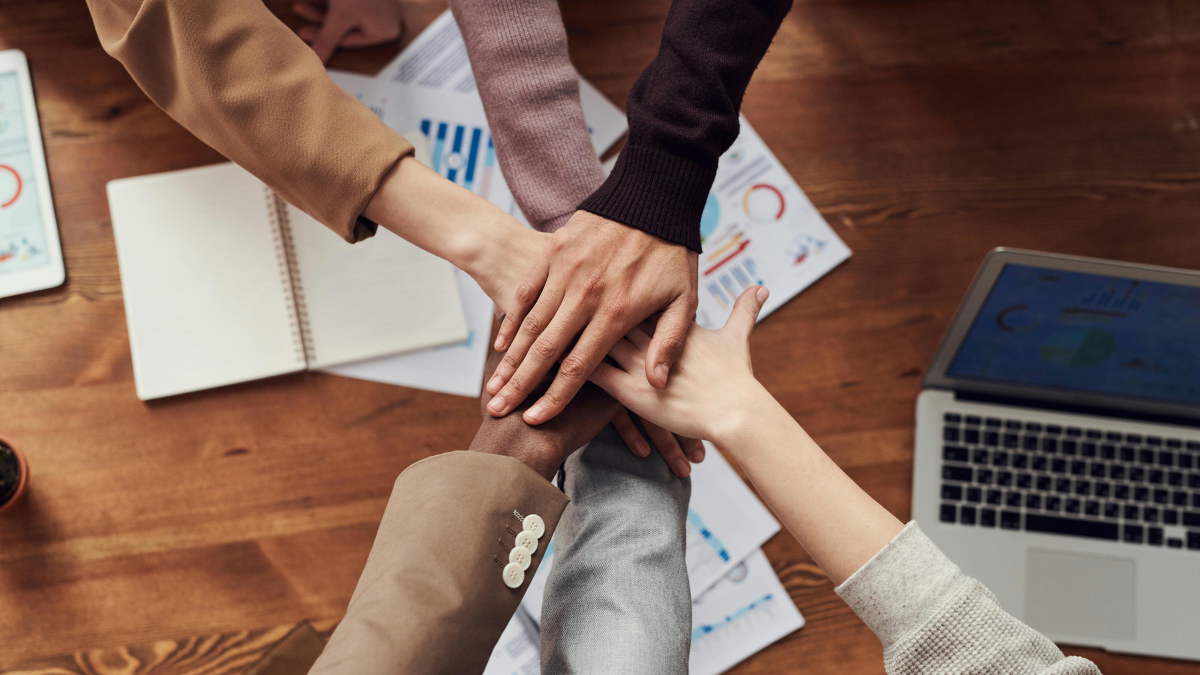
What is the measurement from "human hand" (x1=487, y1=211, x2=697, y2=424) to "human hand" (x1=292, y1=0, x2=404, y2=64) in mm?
445

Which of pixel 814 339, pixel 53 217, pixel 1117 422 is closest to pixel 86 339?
pixel 53 217

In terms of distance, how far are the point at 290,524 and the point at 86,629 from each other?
27cm

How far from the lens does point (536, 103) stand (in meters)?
0.88

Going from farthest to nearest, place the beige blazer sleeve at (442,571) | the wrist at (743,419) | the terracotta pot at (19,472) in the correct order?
the terracotta pot at (19,472) → the wrist at (743,419) → the beige blazer sleeve at (442,571)

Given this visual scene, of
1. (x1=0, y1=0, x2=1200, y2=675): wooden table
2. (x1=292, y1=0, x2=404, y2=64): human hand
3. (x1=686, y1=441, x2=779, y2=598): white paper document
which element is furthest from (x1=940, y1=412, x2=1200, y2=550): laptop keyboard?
(x1=292, y1=0, x2=404, y2=64): human hand

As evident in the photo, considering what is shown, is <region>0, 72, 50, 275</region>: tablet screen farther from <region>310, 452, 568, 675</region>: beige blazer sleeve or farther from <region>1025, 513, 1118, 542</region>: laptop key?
<region>1025, 513, 1118, 542</region>: laptop key

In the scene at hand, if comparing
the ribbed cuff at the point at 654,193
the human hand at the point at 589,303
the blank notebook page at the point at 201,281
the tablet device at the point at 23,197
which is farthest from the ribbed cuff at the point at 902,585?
the tablet device at the point at 23,197

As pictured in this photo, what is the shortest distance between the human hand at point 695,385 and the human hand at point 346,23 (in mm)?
561

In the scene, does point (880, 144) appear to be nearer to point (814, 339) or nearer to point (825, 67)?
point (825, 67)

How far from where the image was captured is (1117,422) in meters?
0.94

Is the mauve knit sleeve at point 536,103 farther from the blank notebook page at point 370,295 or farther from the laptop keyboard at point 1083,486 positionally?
the laptop keyboard at point 1083,486

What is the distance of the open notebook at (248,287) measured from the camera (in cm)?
97

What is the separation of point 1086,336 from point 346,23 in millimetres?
986

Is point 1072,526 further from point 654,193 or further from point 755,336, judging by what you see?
point 654,193
